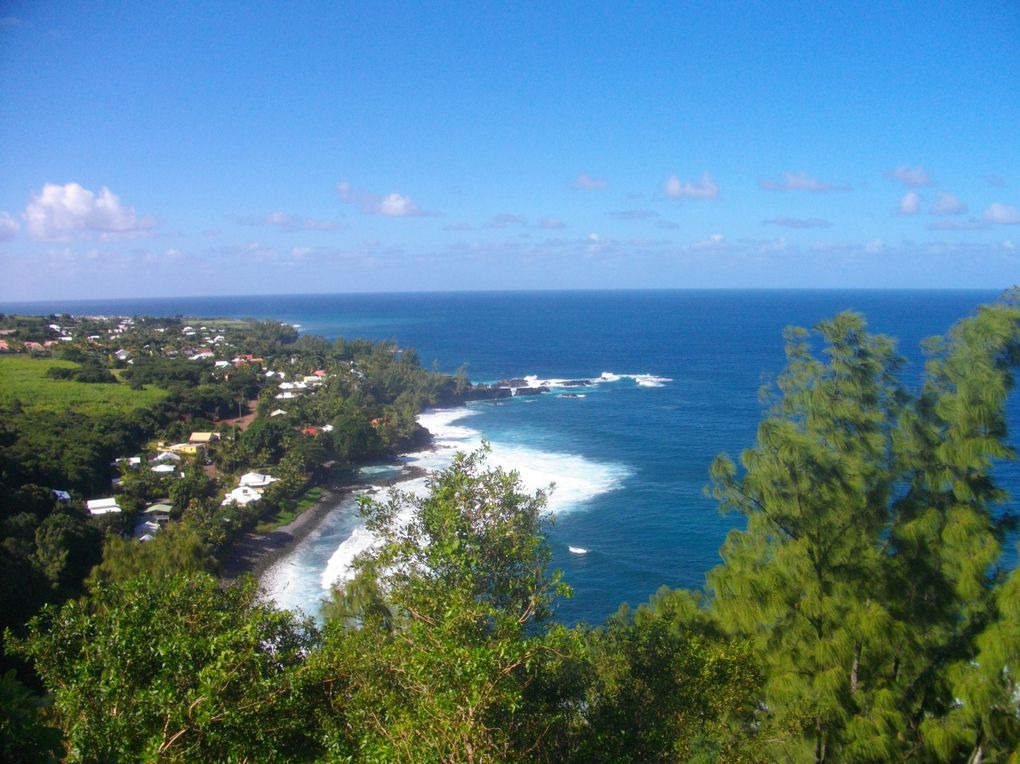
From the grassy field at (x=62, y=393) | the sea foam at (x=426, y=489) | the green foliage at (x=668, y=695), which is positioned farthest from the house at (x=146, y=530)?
the green foliage at (x=668, y=695)

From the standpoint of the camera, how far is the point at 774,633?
649cm

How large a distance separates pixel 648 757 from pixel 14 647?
5.46m

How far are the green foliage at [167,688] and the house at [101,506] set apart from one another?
67.1 feet

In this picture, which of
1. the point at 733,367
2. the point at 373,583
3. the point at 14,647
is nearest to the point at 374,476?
the point at 373,583

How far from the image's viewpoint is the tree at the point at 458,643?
14.3 ft

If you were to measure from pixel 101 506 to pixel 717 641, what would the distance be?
23.3 metres

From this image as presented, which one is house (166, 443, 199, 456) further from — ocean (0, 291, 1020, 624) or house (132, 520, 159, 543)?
ocean (0, 291, 1020, 624)

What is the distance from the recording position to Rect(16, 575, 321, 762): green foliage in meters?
4.51

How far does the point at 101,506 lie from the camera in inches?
942

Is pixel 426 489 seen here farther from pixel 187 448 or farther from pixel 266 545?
pixel 187 448

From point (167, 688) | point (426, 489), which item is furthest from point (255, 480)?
point (167, 688)

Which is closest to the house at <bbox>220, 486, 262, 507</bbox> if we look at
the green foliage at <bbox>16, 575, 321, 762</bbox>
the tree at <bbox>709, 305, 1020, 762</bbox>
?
the green foliage at <bbox>16, 575, 321, 762</bbox>

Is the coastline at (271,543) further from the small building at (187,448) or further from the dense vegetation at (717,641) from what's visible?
the dense vegetation at (717,641)

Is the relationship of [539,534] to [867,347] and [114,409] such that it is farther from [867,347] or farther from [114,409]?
[114,409]
